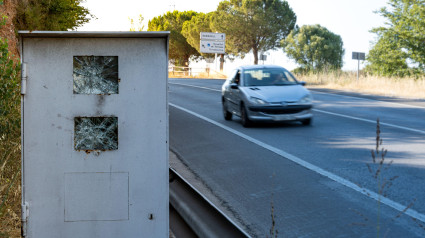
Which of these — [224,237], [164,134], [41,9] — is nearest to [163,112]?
[164,134]

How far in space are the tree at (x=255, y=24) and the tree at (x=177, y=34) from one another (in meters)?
13.5

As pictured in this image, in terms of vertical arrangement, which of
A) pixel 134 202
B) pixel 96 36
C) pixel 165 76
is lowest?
pixel 134 202

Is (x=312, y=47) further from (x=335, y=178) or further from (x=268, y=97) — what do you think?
(x=335, y=178)

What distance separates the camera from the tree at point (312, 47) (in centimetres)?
5803

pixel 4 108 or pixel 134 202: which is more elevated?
pixel 4 108

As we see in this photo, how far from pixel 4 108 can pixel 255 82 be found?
8627 mm

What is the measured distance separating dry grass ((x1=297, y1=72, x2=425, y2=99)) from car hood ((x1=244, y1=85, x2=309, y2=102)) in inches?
464

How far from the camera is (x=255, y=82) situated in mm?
14875

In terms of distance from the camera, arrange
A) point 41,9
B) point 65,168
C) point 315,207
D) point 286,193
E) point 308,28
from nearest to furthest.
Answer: point 65,168 < point 315,207 < point 286,193 < point 41,9 < point 308,28

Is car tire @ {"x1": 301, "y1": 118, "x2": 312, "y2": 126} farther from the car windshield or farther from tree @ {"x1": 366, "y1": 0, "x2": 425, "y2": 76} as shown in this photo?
tree @ {"x1": 366, "y1": 0, "x2": 425, "y2": 76}

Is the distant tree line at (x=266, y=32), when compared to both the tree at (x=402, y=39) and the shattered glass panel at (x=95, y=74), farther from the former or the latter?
the shattered glass panel at (x=95, y=74)

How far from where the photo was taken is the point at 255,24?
6619 cm

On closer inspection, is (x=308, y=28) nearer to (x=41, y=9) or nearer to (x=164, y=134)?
(x=41, y=9)

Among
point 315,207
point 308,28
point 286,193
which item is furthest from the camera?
point 308,28
